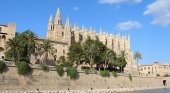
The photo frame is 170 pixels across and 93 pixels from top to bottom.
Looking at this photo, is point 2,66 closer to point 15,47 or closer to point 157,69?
point 15,47

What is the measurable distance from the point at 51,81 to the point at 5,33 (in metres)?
25.4

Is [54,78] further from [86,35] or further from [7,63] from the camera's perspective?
[86,35]

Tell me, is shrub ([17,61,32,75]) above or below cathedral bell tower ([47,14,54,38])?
below

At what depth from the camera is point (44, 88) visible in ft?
148

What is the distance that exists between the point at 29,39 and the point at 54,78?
43.2 feet

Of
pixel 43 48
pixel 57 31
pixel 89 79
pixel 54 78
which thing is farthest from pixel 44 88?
pixel 57 31

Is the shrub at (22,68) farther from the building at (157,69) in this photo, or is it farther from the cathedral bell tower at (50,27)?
the building at (157,69)

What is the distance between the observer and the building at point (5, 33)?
216 ft

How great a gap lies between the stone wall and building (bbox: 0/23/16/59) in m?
22.3

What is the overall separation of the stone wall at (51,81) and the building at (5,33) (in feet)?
73.0

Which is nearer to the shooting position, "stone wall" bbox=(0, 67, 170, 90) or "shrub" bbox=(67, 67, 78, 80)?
"stone wall" bbox=(0, 67, 170, 90)

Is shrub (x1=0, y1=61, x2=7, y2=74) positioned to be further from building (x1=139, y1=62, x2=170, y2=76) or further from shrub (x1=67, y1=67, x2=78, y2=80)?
building (x1=139, y1=62, x2=170, y2=76)

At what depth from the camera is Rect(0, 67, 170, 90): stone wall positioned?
4047 cm

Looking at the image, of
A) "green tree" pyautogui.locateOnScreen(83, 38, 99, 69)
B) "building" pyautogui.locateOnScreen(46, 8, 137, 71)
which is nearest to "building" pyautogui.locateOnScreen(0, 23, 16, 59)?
"building" pyautogui.locateOnScreen(46, 8, 137, 71)
